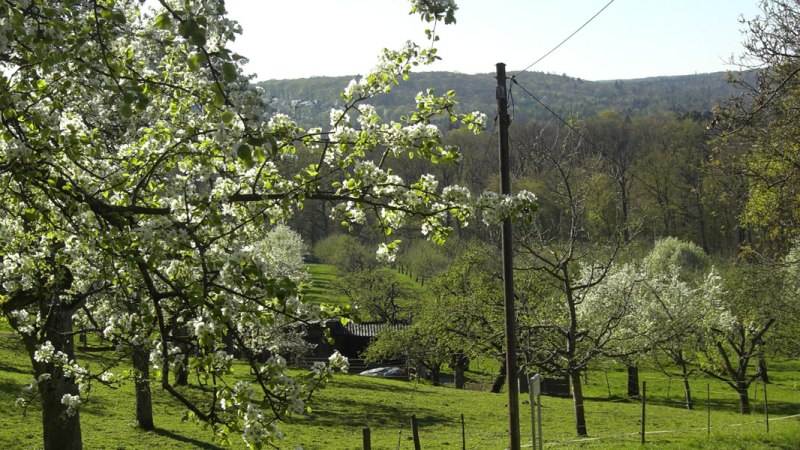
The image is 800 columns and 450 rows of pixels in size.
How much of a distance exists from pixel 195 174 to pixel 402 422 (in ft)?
68.0

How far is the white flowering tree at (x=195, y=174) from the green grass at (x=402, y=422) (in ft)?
30.2

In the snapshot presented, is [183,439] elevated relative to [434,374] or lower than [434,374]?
elevated

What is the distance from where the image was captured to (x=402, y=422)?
26406 mm

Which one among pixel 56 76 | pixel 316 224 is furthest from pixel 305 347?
pixel 316 224

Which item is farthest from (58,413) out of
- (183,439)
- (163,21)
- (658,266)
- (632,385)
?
(658,266)

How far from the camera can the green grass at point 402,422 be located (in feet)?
65.6

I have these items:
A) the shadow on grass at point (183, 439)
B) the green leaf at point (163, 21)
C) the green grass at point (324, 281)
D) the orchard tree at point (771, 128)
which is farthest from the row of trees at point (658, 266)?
the green grass at point (324, 281)

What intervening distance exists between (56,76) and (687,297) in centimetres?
3991

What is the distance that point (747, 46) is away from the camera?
16.7m

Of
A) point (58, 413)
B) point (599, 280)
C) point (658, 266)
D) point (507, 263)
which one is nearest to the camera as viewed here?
point (58, 413)

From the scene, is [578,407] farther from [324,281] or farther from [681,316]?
[324,281]

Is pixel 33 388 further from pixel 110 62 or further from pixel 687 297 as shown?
pixel 687 297

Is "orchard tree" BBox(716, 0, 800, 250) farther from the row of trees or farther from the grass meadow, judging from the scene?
the grass meadow

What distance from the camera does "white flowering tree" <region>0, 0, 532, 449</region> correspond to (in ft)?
16.2
